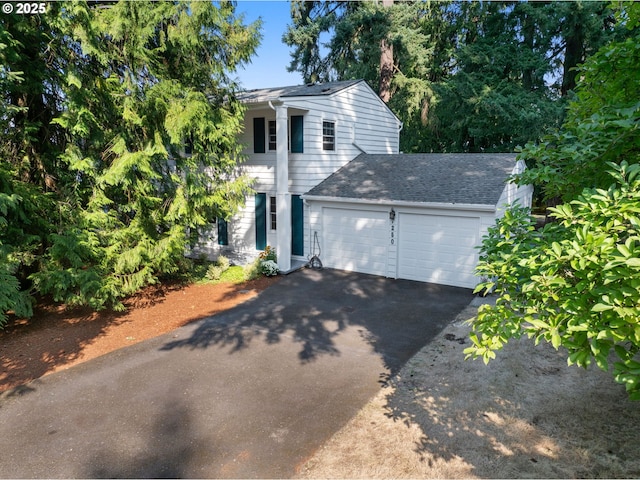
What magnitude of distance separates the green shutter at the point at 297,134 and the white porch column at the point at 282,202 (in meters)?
0.83

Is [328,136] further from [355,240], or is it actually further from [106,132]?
[106,132]

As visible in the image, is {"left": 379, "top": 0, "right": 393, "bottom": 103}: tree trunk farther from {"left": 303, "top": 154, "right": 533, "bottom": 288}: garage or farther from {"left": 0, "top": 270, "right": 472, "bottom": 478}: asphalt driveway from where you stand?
{"left": 0, "top": 270, "right": 472, "bottom": 478}: asphalt driveway

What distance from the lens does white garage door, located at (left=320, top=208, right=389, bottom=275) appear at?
41.9 ft

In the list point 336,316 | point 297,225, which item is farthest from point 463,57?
point 336,316

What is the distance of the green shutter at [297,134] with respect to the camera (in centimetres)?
1327

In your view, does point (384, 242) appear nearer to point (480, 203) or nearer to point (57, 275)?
point (480, 203)

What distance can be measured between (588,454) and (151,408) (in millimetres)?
5415

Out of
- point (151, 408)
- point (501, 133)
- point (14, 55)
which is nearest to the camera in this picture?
point (151, 408)

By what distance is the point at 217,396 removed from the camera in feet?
19.9

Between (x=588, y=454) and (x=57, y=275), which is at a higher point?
(x=57, y=275)

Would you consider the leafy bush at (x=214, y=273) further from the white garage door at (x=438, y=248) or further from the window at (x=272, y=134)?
the white garage door at (x=438, y=248)

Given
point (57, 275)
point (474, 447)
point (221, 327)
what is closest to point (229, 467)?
point (474, 447)

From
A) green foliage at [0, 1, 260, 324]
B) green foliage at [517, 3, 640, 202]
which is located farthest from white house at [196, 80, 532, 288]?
green foliage at [517, 3, 640, 202]

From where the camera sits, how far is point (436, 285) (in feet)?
38.8
